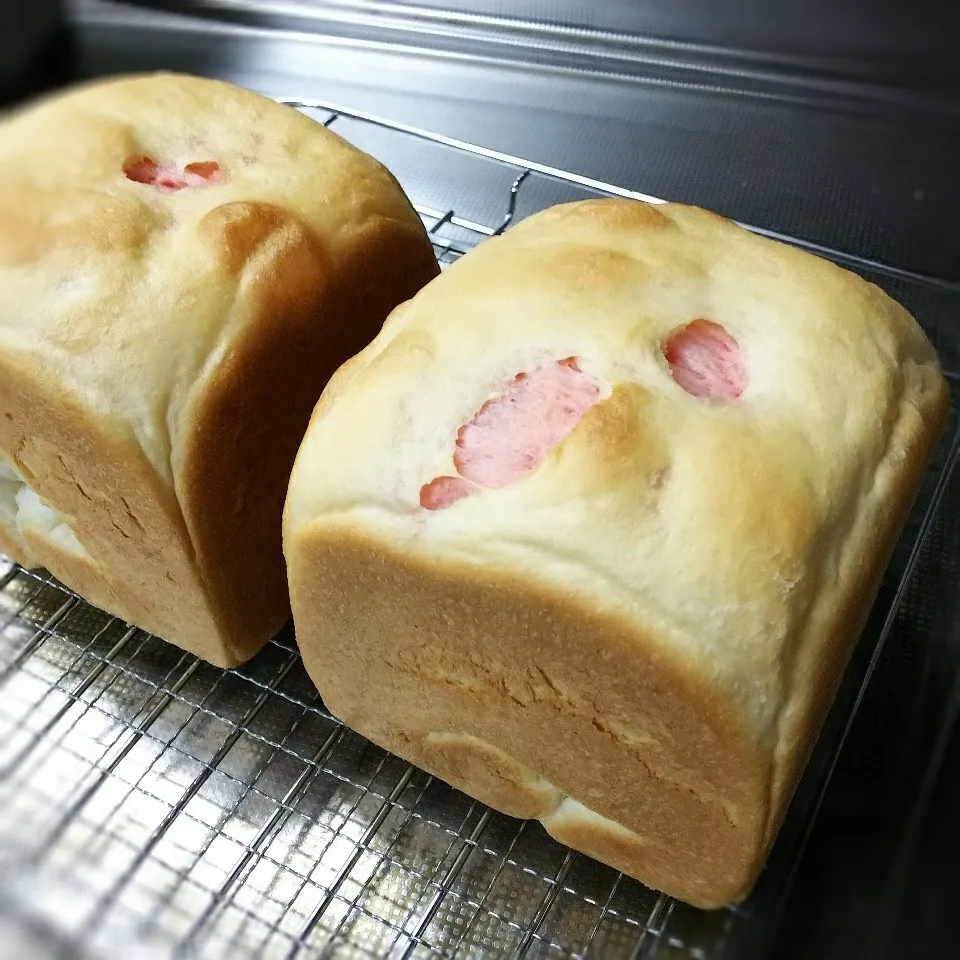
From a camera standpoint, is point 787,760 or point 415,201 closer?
point 787,760

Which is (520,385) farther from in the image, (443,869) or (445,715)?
(443,869)

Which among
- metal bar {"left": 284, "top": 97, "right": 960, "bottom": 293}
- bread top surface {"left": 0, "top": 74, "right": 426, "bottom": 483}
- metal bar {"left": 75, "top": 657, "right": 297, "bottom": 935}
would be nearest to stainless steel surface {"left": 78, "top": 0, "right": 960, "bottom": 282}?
metal bar {"left": 284, "top": 97, "right": 960, "bottom": 293}

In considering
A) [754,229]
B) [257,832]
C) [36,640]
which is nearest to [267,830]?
[257,832]

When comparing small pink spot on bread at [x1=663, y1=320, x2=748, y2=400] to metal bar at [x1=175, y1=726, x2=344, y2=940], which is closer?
small pink spot on bread at [x1=663, y1=320, x2=748, y2=400]

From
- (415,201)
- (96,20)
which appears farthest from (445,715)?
(96,20)

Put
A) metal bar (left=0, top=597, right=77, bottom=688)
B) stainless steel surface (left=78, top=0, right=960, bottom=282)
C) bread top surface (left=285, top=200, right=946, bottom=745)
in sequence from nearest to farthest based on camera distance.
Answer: bread top surface (left=285, top=200, right=946, bottom=745) → metal bar (left=0, top=597, right=77, bottom=688) → stainless steel surface (left=78, top=0, right=960, bottom=282)

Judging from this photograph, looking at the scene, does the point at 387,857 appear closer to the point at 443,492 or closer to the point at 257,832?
the point at 257,832

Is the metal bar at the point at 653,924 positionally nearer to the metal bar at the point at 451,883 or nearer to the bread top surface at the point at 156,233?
the metal bar at the point at 451,883

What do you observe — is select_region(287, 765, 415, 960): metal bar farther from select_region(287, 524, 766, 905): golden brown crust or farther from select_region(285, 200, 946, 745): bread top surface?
select_region(285, 200, 946, 745): bread top surface
